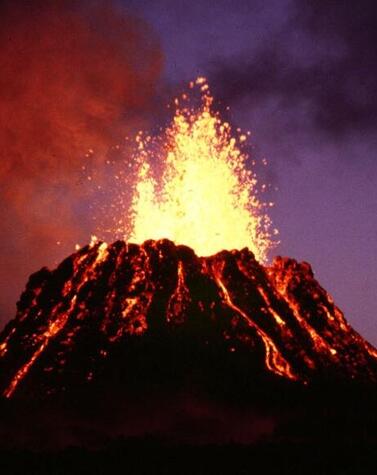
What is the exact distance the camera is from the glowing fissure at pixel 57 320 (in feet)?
157

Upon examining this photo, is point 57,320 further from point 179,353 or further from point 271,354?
point 271,354

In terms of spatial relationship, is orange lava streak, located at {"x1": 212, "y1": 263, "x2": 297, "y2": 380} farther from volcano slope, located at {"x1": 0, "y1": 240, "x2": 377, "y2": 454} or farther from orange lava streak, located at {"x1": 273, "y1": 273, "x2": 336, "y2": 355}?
orange lava streak, located at {"x1": 273, "y1": 273, "x2": 336, "y2": 355}

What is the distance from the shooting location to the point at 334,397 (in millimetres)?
46875

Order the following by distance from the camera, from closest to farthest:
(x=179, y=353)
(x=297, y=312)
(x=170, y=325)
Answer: (x=179, y=353) → (x=170, y=325) → (x=297, y=312)

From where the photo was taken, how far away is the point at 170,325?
1991 inches

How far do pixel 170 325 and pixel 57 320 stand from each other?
8.77 meters

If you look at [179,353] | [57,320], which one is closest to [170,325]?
[179,353]

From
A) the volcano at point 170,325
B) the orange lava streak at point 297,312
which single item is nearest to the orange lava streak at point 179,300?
the volcano at point 170,325

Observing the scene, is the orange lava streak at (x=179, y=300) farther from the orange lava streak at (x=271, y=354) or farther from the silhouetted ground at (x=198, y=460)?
the silhouetted ground at (x=198, y=460)

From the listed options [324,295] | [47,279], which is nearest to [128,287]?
[47,279]

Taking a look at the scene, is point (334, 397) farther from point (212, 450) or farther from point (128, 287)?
point (128, 287)

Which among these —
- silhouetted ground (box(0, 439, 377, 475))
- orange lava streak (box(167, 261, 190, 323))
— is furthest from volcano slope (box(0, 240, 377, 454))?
silhouetted ground (box(0, 439, 377, 475))

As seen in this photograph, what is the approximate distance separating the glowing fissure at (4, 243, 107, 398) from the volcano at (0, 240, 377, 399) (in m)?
0.10

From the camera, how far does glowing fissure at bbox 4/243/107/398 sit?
47856mm
